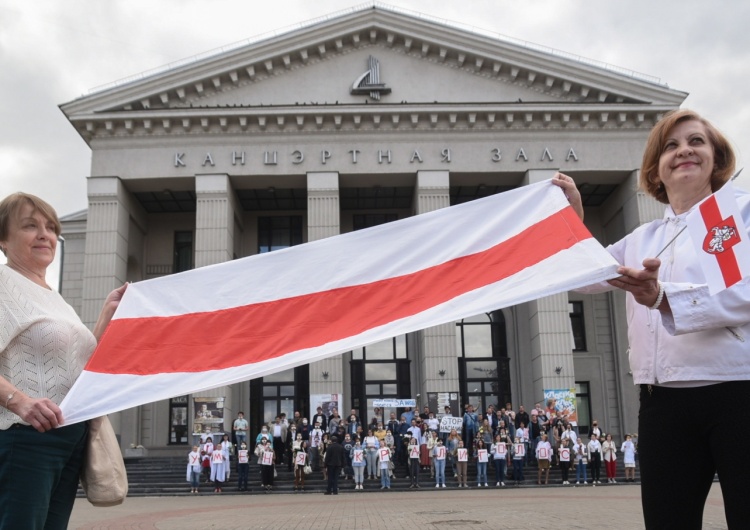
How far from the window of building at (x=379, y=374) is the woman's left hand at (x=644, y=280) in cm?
3591

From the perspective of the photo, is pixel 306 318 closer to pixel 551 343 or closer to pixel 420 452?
pixel 420 452

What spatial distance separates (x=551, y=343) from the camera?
35.1 m

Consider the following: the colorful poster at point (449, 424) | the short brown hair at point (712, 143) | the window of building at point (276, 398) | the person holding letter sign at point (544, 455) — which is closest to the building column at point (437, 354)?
the colorful poster at point (449, 424)

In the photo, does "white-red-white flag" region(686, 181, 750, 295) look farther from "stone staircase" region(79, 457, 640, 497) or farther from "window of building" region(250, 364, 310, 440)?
"window of building" region(250, 364, 310, 440)

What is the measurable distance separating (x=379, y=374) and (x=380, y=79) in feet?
50.8

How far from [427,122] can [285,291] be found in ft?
111

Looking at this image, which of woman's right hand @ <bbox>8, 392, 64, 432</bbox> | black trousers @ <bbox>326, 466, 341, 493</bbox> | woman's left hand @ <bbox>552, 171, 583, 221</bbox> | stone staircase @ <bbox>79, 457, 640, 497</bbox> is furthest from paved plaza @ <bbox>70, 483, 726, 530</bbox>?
woman's right hand @ <bbox>8, 392, 64, 432</bbox>

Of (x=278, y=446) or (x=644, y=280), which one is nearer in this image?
(x=644, y=280)

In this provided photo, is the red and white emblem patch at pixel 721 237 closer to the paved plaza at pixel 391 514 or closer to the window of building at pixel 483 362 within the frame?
the paved plaza at pixel 391 514

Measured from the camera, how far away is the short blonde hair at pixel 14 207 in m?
3.52

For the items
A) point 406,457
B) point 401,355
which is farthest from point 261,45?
point 406,457

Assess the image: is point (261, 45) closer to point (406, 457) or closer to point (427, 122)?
point (427, 122)

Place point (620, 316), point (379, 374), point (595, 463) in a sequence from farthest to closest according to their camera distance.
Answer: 1. point (620, 316)
2. point (379, 374)
3. point (595, 463)

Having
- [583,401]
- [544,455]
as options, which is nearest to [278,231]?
[583,401]
